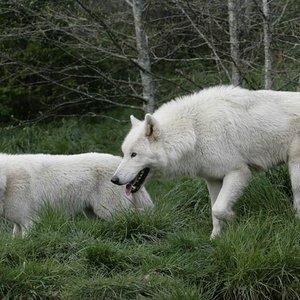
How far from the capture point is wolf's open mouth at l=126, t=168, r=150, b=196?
284 inches

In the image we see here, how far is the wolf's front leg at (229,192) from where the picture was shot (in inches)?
276

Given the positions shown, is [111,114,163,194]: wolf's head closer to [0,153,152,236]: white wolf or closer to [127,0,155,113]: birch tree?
[0,153,152,236]: white wolf

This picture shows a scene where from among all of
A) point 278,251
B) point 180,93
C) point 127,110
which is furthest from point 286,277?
point 127,110

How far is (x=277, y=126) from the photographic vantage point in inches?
285

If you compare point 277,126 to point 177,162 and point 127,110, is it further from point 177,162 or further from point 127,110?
point 127,110

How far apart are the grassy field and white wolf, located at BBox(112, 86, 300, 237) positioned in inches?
14.1

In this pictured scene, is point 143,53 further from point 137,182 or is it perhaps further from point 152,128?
point 137,182

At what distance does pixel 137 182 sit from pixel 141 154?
11.8 inches

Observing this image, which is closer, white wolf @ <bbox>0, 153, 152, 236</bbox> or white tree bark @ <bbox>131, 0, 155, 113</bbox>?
white wolf @ <bbox>0, 153, 152, 236</bbox>

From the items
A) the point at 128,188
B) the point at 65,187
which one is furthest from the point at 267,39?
the point at 65,187

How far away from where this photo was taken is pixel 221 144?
7152mm

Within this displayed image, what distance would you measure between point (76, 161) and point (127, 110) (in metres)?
6.88

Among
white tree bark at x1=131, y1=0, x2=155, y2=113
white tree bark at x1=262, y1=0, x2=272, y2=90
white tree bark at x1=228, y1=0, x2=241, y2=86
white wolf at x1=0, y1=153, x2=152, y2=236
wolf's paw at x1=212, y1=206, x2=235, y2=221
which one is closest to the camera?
wolf's paw at x1=212, y1=206, x2=235, y2=221

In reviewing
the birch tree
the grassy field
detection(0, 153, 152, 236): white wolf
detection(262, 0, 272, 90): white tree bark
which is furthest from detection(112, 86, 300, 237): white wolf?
the birch tree
